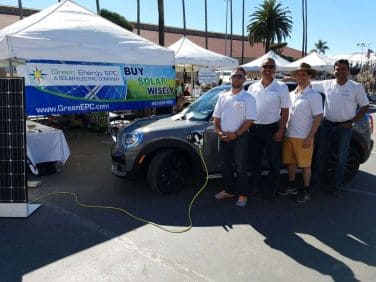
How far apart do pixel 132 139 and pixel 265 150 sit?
186 cm

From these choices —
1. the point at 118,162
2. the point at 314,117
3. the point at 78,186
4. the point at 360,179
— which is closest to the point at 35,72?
the point at 78,186

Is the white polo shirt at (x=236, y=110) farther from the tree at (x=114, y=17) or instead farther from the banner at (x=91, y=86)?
the tree at (x=114, y=17)

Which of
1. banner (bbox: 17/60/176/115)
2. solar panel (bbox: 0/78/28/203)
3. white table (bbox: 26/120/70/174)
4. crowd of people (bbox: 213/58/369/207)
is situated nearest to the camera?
solar panel (bbox: 0/78/28/203)

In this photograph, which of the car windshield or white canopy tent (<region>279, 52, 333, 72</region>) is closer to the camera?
the car windshield

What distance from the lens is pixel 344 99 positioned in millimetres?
5035

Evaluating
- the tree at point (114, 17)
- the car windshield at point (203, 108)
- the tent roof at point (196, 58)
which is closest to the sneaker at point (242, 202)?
the car windshield at point (203, 108)

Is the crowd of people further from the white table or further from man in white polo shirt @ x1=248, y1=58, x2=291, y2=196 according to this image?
the white table

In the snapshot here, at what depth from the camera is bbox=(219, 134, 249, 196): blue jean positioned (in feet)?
15.9

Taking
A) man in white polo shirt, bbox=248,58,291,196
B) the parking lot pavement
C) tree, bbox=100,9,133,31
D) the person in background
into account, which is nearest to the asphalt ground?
the parking lot pavement

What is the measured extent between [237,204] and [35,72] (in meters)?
5.28

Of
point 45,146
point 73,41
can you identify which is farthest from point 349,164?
point 73,41

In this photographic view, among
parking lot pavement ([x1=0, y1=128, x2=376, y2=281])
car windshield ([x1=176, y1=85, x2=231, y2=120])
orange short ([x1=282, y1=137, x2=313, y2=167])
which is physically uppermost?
car windshield ([x1=176, y1=85, x2=231, y2=120])

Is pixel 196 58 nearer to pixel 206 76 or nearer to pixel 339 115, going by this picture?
pixel 206 76

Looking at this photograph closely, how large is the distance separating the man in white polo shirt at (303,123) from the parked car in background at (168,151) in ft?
1.98
